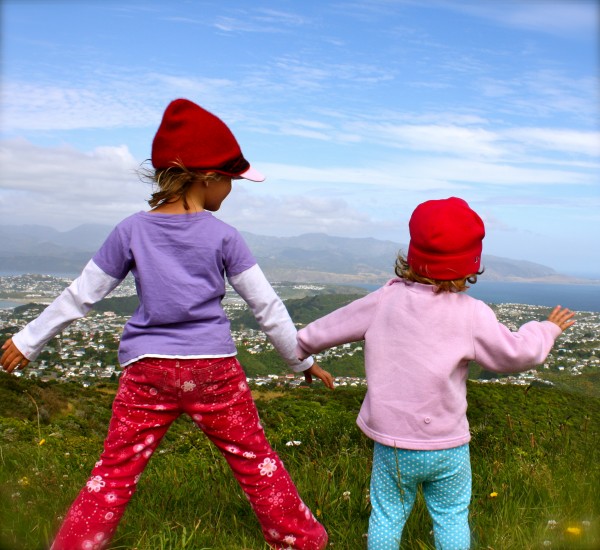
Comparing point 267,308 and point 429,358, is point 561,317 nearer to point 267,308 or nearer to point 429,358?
point 429,358

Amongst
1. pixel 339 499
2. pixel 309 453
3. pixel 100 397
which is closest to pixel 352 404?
pixel 309 453

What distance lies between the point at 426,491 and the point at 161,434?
121 centimetres

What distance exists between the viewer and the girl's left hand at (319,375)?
293cm

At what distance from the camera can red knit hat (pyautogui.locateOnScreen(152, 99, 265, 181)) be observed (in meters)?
2.70

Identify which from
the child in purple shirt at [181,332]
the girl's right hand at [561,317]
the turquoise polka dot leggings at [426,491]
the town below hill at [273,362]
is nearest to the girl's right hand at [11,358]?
the child in purple shirt at [181,332]

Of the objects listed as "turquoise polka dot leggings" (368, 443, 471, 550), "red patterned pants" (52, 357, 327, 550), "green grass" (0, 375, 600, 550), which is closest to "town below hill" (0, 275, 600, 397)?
"green grass" (0, 375, 600, 550)

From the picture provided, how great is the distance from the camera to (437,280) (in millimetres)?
2555

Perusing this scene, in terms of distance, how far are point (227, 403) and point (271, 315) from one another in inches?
17.5

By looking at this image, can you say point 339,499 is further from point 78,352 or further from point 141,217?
point 78,352

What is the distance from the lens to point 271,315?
2805 mm

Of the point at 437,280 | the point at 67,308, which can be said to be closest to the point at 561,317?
the point at 437,280

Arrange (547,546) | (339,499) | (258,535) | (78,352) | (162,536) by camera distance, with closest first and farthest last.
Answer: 1. (547,546)
2. (162,536)
3. (258,535)
4. (339,499)
5. (78,352)

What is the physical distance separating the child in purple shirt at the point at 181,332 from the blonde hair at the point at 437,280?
23.0 inches

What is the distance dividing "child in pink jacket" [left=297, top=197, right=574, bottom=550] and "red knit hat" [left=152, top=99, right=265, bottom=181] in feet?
2.90
